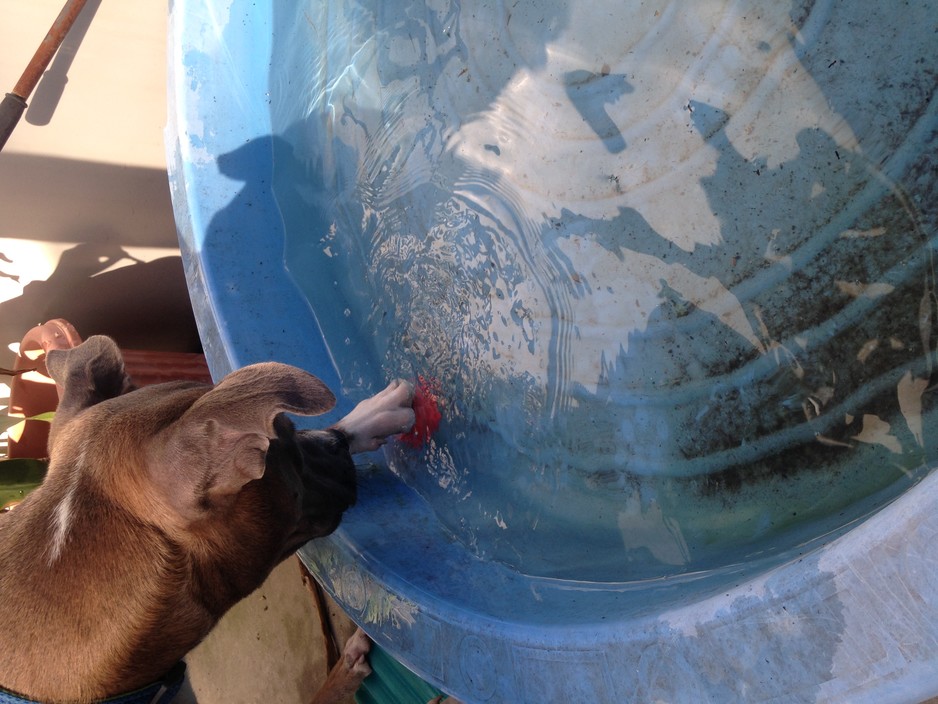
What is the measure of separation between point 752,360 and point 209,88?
2682 mm

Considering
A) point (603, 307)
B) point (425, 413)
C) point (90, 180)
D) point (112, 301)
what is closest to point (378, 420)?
point (425, 413)

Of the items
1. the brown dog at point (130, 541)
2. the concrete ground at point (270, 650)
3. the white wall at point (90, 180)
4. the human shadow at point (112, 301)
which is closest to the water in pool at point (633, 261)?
the brown dog at point (130, 541)

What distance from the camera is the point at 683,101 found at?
244 centimetres

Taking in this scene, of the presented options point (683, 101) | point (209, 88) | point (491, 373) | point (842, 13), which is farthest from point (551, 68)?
point (209, 88)

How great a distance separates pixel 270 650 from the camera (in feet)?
14.3

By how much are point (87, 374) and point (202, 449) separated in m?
0.90

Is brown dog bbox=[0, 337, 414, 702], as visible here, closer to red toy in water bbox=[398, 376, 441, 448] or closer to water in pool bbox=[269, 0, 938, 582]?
red toy in water bbox=[398, 376, 441, 448]

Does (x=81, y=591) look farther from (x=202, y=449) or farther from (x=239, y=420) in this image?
(x=239, y=420)

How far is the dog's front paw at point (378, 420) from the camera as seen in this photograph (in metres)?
2.76

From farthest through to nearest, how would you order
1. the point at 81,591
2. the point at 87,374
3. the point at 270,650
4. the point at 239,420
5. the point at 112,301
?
the point at 112,301
the point at 270,650
the point at 87,374
the point at 81,591
the point at 239,420

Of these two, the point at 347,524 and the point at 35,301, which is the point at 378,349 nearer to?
the point at 347,524

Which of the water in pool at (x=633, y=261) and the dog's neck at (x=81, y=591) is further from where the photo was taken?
the water in pool at (x=633, y=261)

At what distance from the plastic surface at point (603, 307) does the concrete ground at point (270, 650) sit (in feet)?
5.11

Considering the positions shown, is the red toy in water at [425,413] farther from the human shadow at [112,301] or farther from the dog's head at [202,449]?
the human shadow at [112,301]
